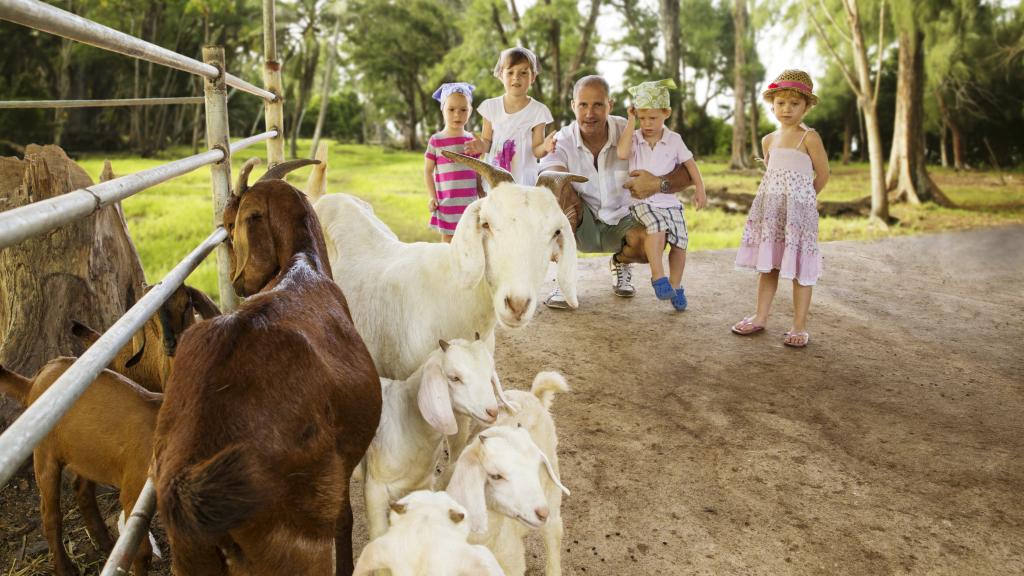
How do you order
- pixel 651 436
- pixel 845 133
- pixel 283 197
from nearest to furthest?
pixel 283 197, pixel 651 436, pixel 845 133

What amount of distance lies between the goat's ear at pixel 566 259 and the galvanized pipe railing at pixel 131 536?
5.51 ft

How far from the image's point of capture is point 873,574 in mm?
2416

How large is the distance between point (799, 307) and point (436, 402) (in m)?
3.45

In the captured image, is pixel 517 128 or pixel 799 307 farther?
pixel 517 128

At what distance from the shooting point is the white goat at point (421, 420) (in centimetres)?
222

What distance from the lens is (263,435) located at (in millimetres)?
1383

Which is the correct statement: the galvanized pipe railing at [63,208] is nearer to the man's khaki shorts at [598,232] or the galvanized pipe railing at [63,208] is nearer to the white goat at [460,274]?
the white goat at [460,274]

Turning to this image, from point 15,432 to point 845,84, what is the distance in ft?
97.8

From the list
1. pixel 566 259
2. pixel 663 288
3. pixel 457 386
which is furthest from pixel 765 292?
pixel 457 386

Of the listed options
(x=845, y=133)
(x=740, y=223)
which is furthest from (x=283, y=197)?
(x=845, y=133)

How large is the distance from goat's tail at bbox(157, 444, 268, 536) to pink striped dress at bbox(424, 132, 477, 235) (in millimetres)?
3930

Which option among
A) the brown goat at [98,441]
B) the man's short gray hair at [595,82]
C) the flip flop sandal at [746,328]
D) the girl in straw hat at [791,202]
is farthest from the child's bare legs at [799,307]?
the brown goat at [98,441]

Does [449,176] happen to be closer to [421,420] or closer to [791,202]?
[791,202]

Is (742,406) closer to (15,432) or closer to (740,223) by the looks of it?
(15,432)
